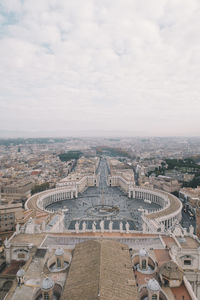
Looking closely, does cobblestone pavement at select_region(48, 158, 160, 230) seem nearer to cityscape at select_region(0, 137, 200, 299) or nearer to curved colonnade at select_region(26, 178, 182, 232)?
cityscape at select_region(0, 137, 200, 299)

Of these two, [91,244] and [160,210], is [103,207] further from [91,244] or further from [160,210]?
[91,244]

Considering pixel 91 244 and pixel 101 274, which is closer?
pixel 101 274

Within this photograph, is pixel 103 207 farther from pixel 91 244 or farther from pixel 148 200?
pixel 91 244

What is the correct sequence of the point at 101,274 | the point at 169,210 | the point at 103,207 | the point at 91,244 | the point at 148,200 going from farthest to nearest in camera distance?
1. the point at 148,200
2. the point at 103,207
3. the point at 169,210
4. the point at 91,244
5. the point at 101,274

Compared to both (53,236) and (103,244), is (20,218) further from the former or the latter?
(103,244)

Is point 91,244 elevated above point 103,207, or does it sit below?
above

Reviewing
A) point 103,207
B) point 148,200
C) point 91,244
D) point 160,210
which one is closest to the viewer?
point 91,244

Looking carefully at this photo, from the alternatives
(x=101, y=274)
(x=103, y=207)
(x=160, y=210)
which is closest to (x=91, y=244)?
(x=101, y=274)

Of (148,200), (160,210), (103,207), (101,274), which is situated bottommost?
(148,200)

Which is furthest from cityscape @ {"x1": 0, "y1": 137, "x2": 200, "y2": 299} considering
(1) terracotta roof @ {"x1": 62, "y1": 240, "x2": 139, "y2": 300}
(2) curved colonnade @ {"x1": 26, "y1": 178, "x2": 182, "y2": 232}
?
(2) curved colonnade @ {"x1": 26, "y1": 178, "x2": 182, "y2": 232}

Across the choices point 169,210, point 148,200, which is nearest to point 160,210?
point 169,210
